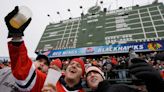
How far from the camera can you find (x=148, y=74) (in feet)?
4.45

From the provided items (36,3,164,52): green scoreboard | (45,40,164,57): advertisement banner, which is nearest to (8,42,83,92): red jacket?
(45,40,164,57): advertisement banner

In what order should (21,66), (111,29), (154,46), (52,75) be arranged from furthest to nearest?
(111,29) → (154,46) → (21,66) → (52,75)

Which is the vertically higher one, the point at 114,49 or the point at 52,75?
the point at 114,49

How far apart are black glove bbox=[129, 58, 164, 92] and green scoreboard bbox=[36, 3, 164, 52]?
26735 mm

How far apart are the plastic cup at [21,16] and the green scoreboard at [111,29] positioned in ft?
88.7

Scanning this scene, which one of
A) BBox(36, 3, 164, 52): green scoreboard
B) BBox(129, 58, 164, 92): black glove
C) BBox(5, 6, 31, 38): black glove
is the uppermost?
BBox(36, 3, 164, 52): green scoreboard

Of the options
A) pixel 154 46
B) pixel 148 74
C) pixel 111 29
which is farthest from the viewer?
pixel 111 29

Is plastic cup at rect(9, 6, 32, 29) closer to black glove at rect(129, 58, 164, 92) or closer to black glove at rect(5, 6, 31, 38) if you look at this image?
black glove at rect(5, 6, 31, 38)

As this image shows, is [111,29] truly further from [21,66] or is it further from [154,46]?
[21,66]

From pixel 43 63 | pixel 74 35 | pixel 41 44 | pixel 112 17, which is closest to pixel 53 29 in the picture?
pixel 41 44

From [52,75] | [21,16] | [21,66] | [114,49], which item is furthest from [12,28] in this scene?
[114,49]

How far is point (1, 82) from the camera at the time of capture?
213 centimetres

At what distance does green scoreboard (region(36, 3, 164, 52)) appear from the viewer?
1126 inches

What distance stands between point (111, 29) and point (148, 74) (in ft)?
100
